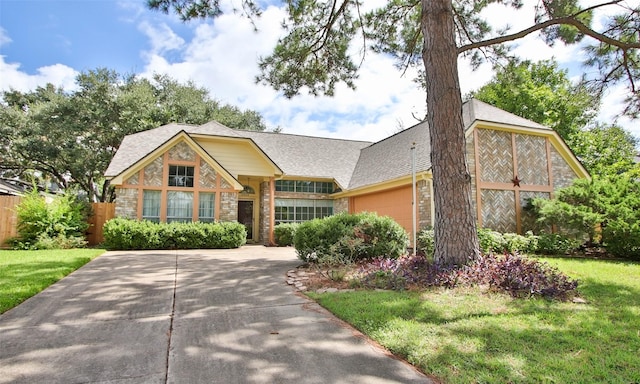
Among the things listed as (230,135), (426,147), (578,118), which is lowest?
(426,147)

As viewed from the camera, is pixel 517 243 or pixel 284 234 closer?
pixel 517 243

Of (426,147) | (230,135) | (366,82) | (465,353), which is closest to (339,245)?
(465,353)

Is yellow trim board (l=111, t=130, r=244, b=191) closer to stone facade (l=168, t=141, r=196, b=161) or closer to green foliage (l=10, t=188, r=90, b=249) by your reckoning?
stone facade (l=168, t=141, r=196, b=161)

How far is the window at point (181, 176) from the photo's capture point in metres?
14.2

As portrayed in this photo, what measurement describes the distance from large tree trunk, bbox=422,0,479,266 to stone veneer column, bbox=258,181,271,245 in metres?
11.1

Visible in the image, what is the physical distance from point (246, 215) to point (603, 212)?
14.7m

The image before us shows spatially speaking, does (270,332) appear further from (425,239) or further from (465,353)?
(425,239)

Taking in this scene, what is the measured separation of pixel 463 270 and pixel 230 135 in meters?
13.2

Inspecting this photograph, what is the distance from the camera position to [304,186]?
18234 mm

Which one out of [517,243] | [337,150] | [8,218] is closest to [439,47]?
[517,243]

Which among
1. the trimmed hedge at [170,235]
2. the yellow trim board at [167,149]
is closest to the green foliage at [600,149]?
the yellow trim board at [167,149]

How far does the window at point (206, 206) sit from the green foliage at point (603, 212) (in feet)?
42.3

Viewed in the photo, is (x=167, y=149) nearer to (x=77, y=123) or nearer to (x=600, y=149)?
(x=77, y=123)

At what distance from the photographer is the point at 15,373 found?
2713mm
